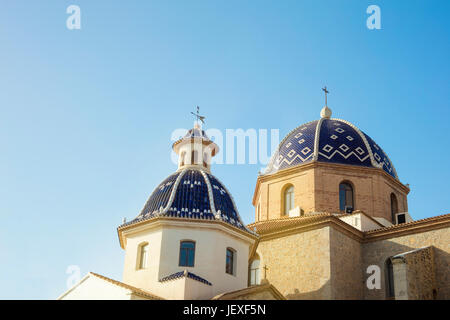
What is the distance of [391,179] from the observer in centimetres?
2452

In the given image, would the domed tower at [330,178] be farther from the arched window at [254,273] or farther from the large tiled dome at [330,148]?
the arched window at [254,273]

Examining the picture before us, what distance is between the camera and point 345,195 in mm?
23641

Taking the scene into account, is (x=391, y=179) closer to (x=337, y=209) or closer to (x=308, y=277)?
(x=337, y=209)

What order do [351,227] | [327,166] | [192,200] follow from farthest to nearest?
[327,166] → [351,227] → [192,200]

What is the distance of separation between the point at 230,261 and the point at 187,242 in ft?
5.28

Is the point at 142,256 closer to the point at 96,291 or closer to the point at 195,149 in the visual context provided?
the point at 96,291

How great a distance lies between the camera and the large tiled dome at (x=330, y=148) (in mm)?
24469

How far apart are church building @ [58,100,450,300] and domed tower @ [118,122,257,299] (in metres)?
0.03

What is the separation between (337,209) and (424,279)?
5587 mm

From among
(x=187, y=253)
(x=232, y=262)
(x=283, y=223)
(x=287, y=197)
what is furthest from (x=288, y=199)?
(x=187, y=253)

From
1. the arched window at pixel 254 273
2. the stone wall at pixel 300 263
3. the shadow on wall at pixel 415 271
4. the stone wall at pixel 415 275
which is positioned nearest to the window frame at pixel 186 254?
the stone wall at pixel 300 263
